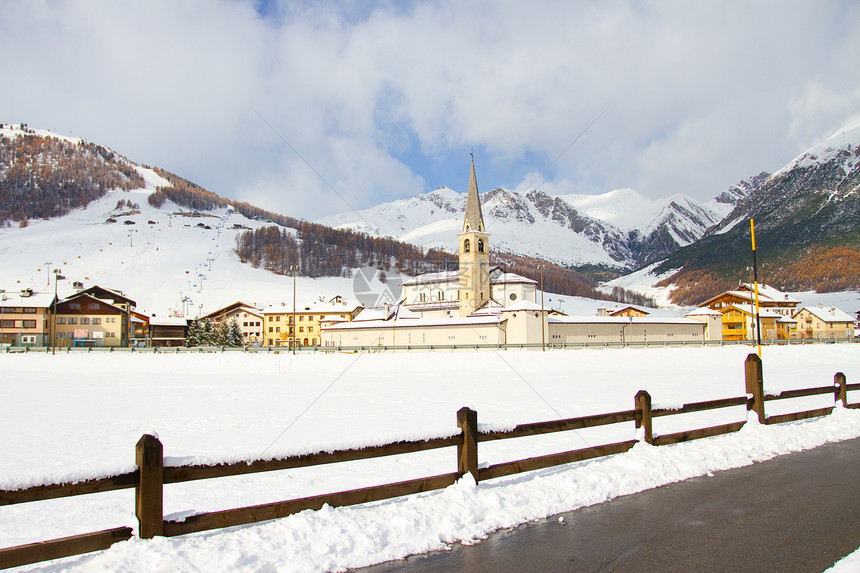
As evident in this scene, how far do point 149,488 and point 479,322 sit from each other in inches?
2524

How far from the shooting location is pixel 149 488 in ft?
18.4

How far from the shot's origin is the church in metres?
67.2

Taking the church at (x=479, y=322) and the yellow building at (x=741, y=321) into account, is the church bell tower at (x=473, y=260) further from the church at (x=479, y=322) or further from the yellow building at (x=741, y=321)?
the yellow building at (x=741, y=321)

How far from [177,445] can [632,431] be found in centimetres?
1115

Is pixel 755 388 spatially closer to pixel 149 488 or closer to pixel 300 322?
pixel 149 488

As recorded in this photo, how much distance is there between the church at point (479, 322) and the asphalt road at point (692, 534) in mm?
48194

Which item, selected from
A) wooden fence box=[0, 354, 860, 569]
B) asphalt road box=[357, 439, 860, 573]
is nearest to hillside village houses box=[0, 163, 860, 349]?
asphalt road box=[357, 439, 860, 573]

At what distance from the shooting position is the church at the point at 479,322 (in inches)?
2645

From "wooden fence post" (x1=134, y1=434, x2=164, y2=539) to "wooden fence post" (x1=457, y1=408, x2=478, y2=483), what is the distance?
12.0 ft

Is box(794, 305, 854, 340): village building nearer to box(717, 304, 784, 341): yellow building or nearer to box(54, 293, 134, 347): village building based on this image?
box(717, 304, 784, 341): yellow building

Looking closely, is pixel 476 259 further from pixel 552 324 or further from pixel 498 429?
pixel 498 429

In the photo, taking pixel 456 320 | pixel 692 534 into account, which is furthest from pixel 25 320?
pixel 692 534

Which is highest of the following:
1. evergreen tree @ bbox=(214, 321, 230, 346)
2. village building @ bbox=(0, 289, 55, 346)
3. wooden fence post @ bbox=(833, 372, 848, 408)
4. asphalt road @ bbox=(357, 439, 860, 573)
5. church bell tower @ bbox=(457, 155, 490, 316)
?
church bell tower @ bbox=(457, 155, 490, 316)

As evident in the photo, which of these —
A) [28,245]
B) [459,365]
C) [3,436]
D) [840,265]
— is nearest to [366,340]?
[459,365]
